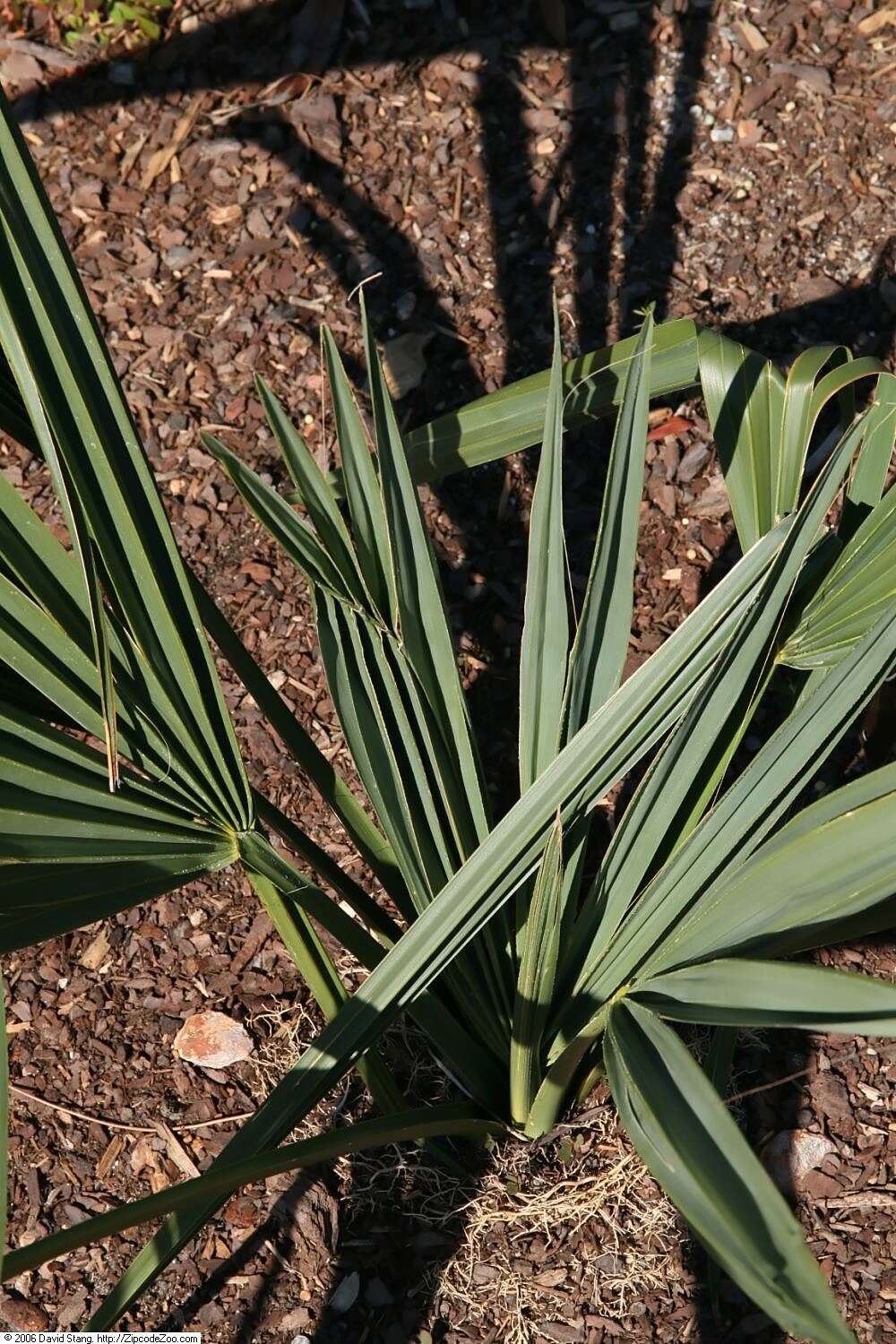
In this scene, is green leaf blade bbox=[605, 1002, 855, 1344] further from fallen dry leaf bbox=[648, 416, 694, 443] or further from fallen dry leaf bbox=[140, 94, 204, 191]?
fallen dry leaf bbox=[140, 94, 204, 191]

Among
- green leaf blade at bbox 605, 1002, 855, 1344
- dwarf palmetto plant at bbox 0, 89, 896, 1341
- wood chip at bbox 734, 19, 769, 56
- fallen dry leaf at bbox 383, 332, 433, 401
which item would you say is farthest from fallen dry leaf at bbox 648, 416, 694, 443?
green leaf blade at bbox 605, 1002, 855, 1344

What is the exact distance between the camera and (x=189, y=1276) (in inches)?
60.4

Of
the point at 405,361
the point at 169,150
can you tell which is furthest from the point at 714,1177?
the point at 169,150

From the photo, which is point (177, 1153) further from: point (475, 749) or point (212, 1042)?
point (475, 749)

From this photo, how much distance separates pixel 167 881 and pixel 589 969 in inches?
18.3

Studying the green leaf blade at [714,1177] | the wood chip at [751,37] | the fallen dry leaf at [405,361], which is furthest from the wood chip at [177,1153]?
the wood chip at [751,37]

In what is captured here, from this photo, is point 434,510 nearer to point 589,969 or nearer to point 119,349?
point 119,349

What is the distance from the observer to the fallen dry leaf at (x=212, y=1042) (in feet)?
5.56

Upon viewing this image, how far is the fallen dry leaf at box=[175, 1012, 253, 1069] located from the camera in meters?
1.69

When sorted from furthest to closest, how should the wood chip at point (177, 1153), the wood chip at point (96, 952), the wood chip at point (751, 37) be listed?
the wood chip at point (751, 37), the wood chip at point (96, 952), the wood chip at point (177, 1153)

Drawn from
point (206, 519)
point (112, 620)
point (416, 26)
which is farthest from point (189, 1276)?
point (416, 26)

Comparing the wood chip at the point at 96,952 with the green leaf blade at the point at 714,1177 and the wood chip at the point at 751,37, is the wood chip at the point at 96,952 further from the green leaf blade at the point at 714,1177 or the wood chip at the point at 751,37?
the wood chip at the point at 751,37

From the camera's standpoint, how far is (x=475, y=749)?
1.29 meters

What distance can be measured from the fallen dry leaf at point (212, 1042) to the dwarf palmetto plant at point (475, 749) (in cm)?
34
